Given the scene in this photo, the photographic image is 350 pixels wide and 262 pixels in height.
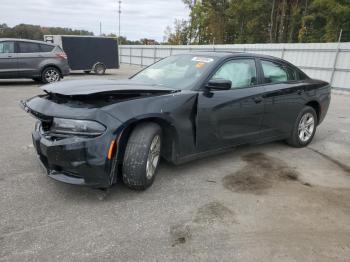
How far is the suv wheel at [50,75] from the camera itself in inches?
508

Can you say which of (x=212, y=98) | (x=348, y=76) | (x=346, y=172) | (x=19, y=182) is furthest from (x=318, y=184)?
(x=348, y=76)

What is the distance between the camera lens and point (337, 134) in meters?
7.15

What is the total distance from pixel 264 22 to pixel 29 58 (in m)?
34.5

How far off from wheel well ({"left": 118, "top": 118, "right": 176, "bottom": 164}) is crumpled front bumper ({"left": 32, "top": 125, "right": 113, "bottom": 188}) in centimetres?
31

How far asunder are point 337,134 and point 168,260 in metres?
5.79

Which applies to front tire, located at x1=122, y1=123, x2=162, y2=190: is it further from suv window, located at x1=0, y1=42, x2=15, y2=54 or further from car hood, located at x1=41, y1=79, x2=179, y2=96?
suv window, located at x1=0, y1=42, x2=15, y2=54

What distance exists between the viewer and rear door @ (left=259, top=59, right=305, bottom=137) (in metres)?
5.02

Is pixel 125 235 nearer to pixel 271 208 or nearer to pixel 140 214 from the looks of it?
pixel 140 214

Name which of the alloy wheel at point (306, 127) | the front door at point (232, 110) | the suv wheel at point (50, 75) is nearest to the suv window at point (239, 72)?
the front door at point (232, 110)

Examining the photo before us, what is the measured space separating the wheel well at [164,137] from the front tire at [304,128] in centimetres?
262

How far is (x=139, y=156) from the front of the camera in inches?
135

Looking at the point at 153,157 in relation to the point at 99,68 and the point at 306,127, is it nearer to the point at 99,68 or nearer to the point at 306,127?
the point at 306,127

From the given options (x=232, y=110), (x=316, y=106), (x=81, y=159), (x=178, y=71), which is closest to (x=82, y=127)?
(x=81, y=159)

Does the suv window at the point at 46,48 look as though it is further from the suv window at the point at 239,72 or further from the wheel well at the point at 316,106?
the wheel well at the point at 316,106
